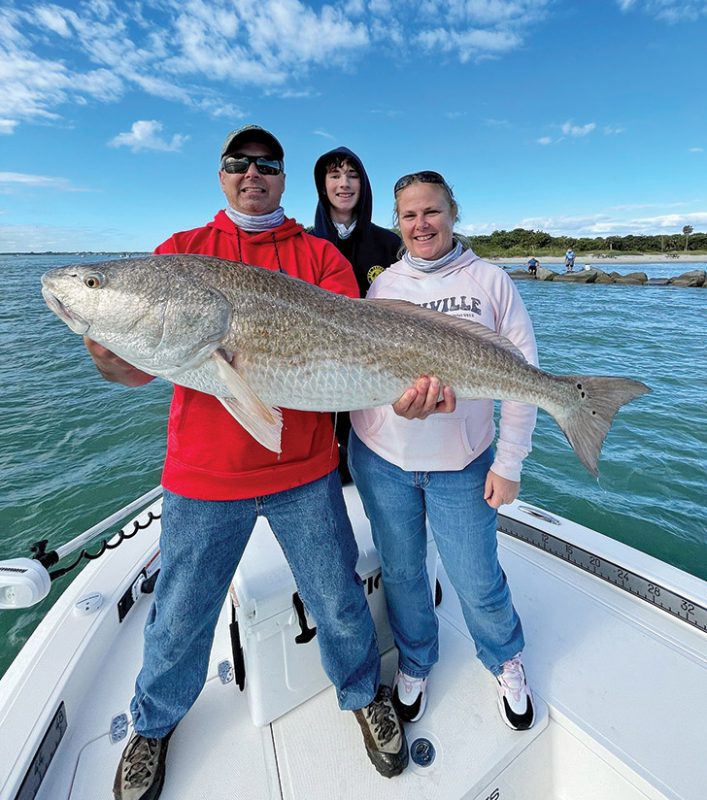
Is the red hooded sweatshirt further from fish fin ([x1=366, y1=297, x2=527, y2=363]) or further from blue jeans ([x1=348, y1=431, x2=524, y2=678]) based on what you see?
blue jeans ([x1=348, y1=431, x2=524, y2=678])

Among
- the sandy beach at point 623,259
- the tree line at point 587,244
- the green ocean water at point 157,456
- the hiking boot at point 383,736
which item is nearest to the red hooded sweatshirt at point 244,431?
the hiking boot at point 383,736

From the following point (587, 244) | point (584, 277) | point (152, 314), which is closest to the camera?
point (152, 314)

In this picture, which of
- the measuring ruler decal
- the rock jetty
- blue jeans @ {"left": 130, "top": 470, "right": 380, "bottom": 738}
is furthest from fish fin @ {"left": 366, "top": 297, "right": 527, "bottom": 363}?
the rock jetty

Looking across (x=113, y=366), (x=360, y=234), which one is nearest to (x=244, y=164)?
(x=113, y=366)

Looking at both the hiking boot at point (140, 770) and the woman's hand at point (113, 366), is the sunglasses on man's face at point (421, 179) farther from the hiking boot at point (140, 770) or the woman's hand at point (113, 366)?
the hiking boot at point (140, 770)

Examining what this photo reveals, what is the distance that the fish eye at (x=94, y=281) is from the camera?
7.15 feet

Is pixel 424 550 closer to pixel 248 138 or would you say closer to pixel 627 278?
pixel 248 138

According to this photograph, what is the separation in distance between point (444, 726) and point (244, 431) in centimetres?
214

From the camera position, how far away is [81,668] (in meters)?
2.79

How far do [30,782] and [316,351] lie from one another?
2.53 m

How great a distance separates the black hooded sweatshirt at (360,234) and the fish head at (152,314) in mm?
1885

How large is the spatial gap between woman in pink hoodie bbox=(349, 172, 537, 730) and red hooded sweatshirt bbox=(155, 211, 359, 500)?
375 mm

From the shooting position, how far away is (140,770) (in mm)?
2287

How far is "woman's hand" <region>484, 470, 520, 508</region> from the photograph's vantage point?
244 centimetres
